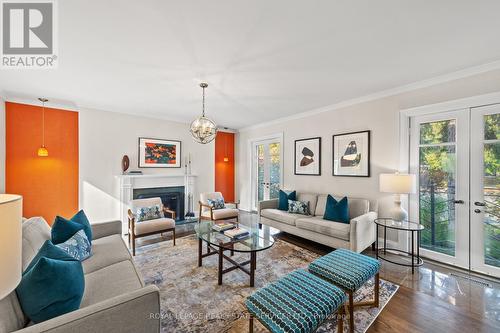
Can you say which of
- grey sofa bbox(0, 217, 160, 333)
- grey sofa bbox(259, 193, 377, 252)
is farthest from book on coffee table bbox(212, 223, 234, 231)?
grey sofa bbox(259, 193, 377, 252)

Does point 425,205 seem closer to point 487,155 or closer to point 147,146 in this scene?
point 487,155

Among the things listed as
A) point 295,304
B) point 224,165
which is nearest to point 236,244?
point 295,304

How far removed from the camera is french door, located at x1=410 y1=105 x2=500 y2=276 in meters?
2.57

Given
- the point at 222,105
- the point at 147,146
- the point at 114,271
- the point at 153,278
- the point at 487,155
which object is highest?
the point at 222,105

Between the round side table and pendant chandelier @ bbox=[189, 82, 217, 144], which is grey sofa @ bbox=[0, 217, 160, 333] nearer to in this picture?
pendant chandelier @ bbox=[189, 82, 217, 144]

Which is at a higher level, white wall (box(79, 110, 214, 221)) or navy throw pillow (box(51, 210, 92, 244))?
white wall (box(79, 110, 214, 221))

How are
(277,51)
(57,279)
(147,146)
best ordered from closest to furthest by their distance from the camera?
(57,279)
(277,51)
(147,146)

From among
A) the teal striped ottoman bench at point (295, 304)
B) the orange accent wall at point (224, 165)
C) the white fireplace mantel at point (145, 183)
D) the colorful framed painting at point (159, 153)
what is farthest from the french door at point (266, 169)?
the teal striped ottoman bench at point (295, 304)

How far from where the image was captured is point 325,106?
4262 mm

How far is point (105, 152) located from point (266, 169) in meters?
3.88

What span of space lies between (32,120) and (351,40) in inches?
208

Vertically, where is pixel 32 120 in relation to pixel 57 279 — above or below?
above

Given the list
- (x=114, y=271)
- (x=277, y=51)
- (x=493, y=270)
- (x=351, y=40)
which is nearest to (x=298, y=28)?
(x=277, y=51)

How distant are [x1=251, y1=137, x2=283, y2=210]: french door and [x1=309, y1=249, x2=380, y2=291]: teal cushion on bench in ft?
11.0
